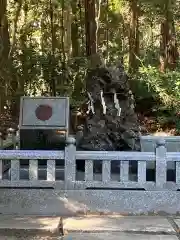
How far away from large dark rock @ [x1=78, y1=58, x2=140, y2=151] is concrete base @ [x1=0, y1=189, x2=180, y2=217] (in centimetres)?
113

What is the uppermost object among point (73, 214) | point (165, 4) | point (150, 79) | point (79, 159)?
point (165, 4)

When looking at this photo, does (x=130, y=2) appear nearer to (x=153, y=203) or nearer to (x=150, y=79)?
(x=150, y=79)

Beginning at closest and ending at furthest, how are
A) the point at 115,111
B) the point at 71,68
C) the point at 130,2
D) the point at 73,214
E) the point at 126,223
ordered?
the point at 126,223 → the point at 73,214 → the point at 115,111 → the point at 71,68 → the point at 130,2

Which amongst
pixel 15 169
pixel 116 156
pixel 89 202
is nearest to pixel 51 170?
pixel 15 169

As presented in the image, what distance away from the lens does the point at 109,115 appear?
7.48 meters

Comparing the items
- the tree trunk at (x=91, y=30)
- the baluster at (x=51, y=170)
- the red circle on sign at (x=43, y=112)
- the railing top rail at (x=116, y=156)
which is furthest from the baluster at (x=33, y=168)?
the tree trunk at (x=91, y=30)

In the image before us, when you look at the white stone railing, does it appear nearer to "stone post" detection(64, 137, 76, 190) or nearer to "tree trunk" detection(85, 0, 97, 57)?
"stone post" detection(64, 137, 76, 190)

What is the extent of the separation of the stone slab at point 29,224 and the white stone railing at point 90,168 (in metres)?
0.49

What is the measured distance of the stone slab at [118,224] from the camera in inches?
212

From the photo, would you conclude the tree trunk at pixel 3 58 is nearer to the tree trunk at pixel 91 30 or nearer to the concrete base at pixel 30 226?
the tree trunk at pixel 91 30

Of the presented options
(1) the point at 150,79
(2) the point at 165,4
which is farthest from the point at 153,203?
(2) the point at 165,4

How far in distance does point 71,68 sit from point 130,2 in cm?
655

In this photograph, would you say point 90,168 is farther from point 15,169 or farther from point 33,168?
point 15,169

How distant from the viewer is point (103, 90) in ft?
24.6
